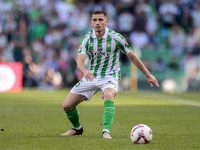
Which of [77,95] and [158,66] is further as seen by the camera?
[158,66]

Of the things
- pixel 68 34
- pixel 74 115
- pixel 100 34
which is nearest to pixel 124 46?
pixel 100 34

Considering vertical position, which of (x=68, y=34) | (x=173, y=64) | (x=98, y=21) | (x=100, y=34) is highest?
(x=98, y=21)

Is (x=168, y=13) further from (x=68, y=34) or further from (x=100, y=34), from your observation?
(x=100, y=34)

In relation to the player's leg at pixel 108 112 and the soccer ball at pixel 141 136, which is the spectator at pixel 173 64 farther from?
the soccer ball at pixel 141 136

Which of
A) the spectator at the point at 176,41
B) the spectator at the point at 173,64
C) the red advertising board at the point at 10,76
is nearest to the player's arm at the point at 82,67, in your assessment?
the red advertising board at the point at 10,76

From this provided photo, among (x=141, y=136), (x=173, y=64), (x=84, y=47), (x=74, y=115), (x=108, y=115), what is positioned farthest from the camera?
(x=173, y=64)

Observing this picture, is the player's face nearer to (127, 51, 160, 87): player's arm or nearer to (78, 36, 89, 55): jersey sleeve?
(78, 36, 89, 55): jersey sleeve

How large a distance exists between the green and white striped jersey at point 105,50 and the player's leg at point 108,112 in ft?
1.47

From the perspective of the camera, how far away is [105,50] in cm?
618

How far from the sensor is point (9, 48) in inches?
842

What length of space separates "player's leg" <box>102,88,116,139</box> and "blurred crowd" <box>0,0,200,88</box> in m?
15.6

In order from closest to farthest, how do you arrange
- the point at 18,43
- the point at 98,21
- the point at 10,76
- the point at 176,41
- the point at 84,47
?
the point at 98,21
the point at 84,47
the point at 10,76
the point at 18,43
the point at 176,41

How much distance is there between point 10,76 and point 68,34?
3925 millimetres

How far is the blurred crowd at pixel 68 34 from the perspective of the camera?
21.5 meters
